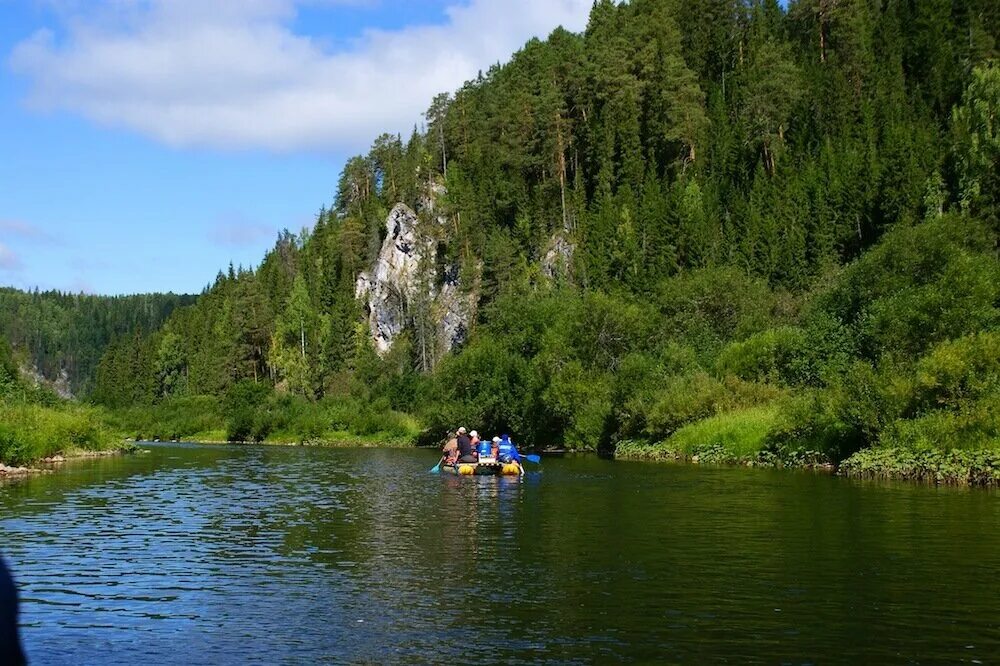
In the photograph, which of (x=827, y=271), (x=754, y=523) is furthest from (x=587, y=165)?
(x=754, y=523)

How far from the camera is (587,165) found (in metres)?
120

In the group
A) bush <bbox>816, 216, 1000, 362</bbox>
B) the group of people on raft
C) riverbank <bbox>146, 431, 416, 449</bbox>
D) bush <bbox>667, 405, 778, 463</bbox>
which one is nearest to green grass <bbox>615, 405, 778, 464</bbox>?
bush <bbox>667, 405, 778, 463</bbox>

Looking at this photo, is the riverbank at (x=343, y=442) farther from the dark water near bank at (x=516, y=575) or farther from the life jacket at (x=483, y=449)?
the dark water near bank at (x=516, y=575)

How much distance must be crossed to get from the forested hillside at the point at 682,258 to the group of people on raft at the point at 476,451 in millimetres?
13778

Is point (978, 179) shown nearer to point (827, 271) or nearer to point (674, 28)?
point (827, 271)

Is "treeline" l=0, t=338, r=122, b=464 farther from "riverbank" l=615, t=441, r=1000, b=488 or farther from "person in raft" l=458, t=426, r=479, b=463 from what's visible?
"riverbank" l=615, t=441, r=1000, b=488

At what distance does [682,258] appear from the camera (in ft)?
325

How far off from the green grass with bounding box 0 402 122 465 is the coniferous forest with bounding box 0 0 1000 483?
29.3m

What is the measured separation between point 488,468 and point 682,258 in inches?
2183

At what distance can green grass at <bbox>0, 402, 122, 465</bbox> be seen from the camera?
54625 mm

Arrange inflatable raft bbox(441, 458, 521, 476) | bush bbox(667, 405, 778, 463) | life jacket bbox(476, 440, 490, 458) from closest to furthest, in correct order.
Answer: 1. inflatable raft bbox(441, 458, 521, 476)
2. life jacket bbox(476, 440, 490, 458)
3. bush bbox(667, 405, 778, 463)

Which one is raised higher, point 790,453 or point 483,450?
point 483,450

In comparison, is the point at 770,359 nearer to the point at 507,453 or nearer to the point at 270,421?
the point at 507,453

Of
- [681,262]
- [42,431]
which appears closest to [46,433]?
[42,431]
